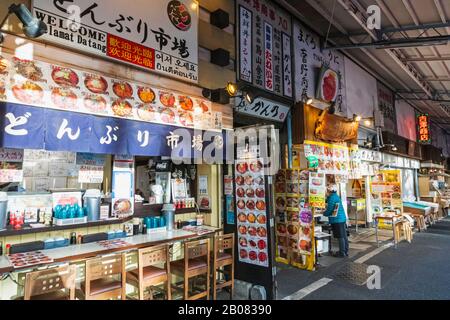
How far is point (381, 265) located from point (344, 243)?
3.32 feet

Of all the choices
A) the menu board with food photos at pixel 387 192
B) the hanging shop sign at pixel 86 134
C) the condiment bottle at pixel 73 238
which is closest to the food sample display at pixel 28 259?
the condiment bottle at pixel 73 238

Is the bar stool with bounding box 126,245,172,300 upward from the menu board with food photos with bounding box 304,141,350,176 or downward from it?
downward

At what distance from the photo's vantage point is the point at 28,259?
11.3 ft

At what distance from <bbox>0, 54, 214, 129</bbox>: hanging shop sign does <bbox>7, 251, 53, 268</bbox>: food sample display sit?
1859 mm

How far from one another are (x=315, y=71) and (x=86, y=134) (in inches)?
292

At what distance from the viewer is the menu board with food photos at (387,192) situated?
1067 cm

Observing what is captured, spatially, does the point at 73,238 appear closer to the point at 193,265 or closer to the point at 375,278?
the point at 193,265

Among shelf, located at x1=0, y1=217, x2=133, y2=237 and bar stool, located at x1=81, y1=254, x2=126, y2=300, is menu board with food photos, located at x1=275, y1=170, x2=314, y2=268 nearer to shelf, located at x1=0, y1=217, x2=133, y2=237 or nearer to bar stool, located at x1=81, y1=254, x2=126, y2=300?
shelf, located at x1=0, y1=217, x2=133, y2=237

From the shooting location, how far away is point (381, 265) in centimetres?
705

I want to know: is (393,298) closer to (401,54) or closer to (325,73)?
(325,73)

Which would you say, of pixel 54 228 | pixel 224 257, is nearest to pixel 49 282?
pixel 54 228

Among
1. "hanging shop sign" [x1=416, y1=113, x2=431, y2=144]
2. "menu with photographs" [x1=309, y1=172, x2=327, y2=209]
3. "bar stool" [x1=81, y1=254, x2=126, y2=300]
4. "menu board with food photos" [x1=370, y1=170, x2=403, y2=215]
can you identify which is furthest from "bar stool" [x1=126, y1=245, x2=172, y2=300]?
"hanging shop sign" [x1=416, y1=113, x2=431, y2=144]

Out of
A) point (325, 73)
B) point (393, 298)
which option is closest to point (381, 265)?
point (393, 298)

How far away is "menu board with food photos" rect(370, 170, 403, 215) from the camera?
420 inches
